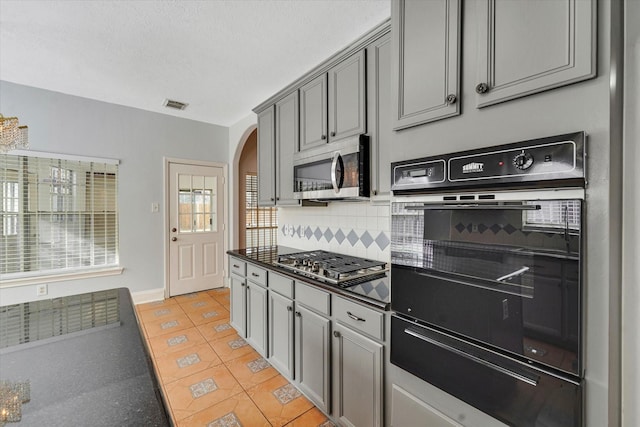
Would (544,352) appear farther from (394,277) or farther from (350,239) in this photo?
(350,239)

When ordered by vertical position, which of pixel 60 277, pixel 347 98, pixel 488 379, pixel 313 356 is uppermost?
pixel 347 98

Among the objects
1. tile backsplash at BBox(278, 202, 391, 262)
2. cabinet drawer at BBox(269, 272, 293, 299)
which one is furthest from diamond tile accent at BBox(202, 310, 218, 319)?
cabinet drawer at BBox(269, 272, 293, 299)

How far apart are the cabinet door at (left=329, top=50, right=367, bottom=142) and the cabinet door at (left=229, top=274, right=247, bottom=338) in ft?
5.22

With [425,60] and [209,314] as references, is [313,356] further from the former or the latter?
[209,314]

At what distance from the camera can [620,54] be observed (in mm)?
812

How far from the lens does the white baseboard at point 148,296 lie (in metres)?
3.79

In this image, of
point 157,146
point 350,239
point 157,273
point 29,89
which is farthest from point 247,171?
point 350,239

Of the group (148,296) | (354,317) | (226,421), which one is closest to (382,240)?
(354,317)

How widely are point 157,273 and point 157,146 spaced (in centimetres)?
176

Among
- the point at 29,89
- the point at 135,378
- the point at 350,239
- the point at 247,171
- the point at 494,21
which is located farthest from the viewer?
the point at 247,171

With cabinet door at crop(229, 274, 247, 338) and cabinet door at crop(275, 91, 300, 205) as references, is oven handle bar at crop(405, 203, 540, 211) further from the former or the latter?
cabinet door at crop(229, 274, 247, 338)

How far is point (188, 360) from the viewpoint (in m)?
2.49

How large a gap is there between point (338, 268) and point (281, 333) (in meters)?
0.73

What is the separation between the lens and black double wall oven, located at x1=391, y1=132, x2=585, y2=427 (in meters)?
0.83
